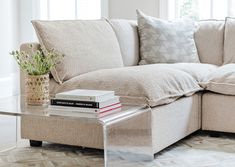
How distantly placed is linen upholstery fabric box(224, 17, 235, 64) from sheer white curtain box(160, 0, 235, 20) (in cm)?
93

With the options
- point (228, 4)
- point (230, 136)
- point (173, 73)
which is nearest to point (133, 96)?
point (173, 73)

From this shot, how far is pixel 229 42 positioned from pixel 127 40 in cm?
85

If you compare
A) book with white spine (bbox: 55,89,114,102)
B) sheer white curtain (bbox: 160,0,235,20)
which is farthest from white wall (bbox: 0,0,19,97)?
book with white spine (bbox: 55,89,114,102)

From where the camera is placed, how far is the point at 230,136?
11.2ft

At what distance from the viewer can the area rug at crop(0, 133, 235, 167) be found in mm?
2787

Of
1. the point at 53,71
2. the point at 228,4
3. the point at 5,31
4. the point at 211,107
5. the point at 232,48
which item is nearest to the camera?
the point at 53,71

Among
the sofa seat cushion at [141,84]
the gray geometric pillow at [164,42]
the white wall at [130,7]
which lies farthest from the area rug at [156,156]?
the white wall at [130,7]

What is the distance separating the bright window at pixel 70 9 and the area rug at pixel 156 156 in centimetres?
275

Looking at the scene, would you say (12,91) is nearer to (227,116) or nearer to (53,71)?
(53,71)

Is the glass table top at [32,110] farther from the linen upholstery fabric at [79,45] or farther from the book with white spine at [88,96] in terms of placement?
the linen upholstery fabric at [79,45]

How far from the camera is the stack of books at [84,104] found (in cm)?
227

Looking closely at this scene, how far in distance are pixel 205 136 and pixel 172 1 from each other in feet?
6.97

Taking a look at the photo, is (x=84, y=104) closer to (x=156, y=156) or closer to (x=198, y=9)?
(x=156, y=156)

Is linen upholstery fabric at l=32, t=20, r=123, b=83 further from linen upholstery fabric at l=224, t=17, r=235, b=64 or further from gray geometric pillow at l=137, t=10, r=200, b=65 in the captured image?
linen upholstery fabric at l=224, t=17, r=235, b=64
